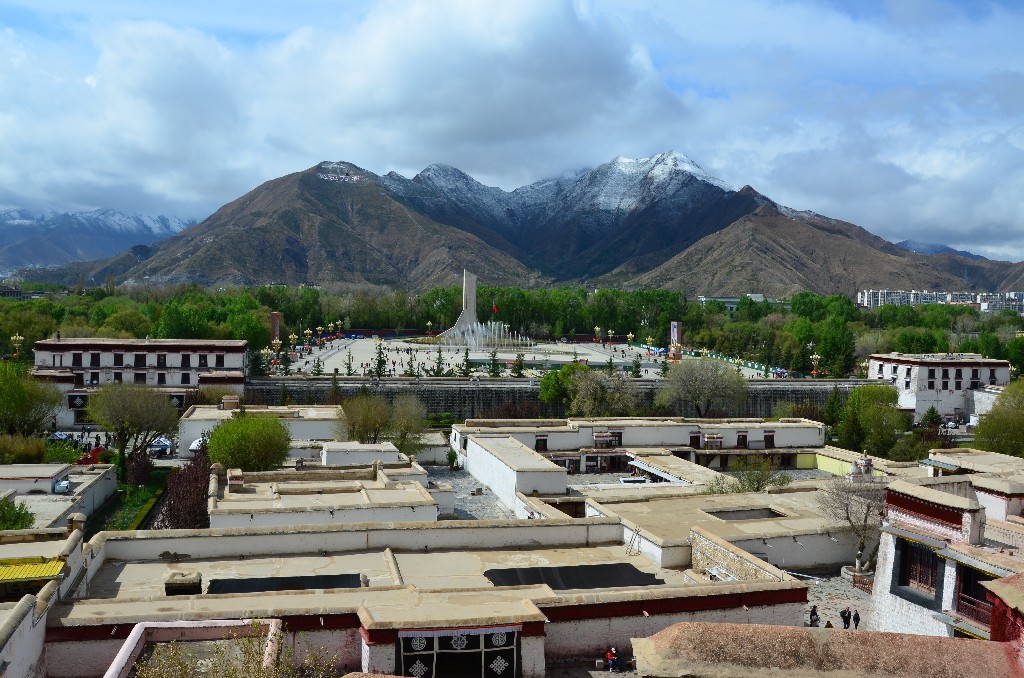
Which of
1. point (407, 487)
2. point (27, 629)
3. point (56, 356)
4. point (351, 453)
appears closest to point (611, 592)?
point (27, 629)

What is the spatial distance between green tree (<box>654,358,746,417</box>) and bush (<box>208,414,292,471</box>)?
94.4 feet

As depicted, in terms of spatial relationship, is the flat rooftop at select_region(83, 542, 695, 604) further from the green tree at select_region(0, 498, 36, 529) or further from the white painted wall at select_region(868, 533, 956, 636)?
the green tree at select_region(0, 498, 36, 529)

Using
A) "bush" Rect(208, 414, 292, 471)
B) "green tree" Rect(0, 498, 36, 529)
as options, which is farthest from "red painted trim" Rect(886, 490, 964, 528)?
"bush" Rect(208, 414, 292, 471)

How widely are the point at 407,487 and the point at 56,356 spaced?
3398 cm

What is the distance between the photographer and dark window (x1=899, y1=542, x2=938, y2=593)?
12.8 m

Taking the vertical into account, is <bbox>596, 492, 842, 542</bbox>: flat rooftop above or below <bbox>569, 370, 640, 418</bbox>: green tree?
below

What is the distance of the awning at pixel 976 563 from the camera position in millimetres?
11273

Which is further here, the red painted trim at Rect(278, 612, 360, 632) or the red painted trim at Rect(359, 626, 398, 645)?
the red painted trim at Rect(278, 612, 360, 632)

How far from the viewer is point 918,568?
42.7 ft

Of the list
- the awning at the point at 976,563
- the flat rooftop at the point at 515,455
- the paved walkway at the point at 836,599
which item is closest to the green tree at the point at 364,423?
the flat rooftop at the point at 515,455

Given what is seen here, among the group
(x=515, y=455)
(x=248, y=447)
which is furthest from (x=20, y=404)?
(x=515, y=455)

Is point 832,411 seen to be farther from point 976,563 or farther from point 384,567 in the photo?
point 384,567

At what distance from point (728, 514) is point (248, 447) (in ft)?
45.3

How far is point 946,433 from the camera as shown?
1764 inches
